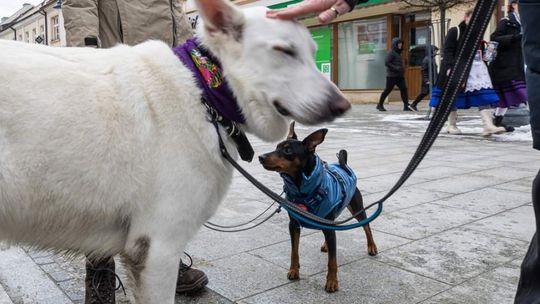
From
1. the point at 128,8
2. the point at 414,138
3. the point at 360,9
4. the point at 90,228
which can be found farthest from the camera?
the point at 360,9

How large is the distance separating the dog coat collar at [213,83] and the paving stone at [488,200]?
11.4ft

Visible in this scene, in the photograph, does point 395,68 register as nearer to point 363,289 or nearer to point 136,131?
point 363,289

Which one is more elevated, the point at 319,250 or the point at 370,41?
the point at 370,41

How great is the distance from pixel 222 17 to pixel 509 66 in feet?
28.7

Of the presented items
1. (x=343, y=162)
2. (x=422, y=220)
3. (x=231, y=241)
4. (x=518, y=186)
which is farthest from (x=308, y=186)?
(x=518, y=186)

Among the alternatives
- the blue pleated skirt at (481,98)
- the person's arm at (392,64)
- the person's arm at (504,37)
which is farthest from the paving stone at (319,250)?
the person's arm at (392,64)

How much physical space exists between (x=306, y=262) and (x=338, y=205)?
515mm

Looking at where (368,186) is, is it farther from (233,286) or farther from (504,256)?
(233,286)

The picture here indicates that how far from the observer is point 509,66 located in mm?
9133

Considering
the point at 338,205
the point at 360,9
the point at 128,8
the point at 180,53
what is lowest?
the point at 338,205

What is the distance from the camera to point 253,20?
179 centimetres

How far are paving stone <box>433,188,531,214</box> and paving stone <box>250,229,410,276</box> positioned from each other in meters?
1.25

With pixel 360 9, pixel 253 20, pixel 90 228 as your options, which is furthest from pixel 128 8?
pixel 360 9

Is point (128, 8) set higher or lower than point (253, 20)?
higher
